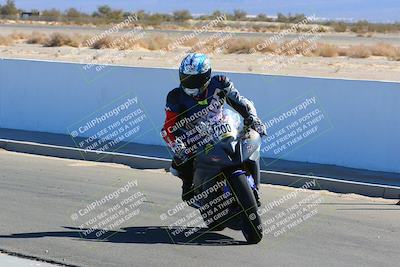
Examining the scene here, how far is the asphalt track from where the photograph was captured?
790cm

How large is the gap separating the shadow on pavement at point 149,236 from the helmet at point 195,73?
158cm

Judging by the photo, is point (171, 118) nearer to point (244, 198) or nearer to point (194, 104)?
point (194, 104)

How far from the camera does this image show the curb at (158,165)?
1159cm

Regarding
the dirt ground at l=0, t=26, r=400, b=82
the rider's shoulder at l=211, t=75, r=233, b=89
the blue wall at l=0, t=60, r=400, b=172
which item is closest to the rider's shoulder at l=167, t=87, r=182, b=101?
the rider's shoulder at l=211, t=75, r=233, b=89

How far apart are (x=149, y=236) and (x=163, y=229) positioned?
0.34 metres

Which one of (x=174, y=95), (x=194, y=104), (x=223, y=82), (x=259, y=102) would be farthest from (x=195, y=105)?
(x=259, y=102)

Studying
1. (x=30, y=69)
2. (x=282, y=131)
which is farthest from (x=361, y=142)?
(x=30, y=69)

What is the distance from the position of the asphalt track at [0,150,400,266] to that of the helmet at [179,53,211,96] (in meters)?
1.63

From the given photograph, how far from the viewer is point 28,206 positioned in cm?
1009

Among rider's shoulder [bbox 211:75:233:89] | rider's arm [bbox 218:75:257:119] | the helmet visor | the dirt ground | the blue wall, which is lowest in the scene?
the dirt ground

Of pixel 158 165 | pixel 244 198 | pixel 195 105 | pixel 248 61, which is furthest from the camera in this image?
pixel 248 61

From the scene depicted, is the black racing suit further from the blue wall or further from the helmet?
the blue wall

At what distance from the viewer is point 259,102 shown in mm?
14336

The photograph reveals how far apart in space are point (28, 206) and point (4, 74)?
7977 mm
